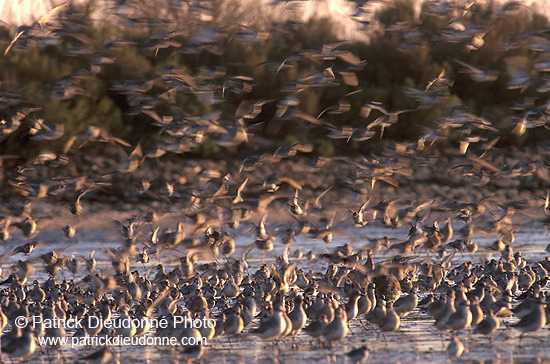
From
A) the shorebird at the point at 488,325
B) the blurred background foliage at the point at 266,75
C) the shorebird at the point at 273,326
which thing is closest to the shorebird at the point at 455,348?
the shorebird at the point at 488,325

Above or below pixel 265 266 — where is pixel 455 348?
below

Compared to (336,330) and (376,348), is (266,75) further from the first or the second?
(376,348)

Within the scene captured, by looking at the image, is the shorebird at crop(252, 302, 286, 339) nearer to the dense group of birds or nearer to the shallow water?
the dense group of birds

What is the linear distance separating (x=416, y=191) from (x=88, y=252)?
Result: 36.5 feet

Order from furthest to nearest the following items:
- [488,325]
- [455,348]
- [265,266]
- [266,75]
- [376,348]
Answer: [266,75], [265,266], [488,325], [376,348], [455,348]

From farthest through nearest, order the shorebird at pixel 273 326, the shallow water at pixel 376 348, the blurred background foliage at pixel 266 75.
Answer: the blurred background foliage at pixel 266 75, the shorebird at pixel 273 326, the shallow water at pixel 376 348

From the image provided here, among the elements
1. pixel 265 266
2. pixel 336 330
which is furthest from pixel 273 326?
pixel 265 266

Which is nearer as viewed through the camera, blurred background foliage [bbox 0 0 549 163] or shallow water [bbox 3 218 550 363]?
shallow water [bbox 3 218 550 363]

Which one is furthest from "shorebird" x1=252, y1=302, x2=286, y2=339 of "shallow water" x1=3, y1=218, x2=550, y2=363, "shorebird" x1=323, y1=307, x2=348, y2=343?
"shorebird" x1=323, y1=307, x2=348, y2=343

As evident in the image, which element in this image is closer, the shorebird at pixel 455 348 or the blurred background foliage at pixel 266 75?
the shorebird at pixel 455 348

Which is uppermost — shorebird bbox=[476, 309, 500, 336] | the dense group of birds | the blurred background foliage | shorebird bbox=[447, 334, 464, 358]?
the blurred background foliage

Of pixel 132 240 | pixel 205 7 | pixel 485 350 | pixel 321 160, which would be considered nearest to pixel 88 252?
pixel 132 240

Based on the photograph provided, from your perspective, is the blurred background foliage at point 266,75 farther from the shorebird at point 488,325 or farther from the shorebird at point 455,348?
the shorebird at point 455,348

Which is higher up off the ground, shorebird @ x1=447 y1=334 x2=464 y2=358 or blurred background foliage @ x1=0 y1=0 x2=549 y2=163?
blurred background foliage @ x1=0 y1=0 x2=549 y2=163
